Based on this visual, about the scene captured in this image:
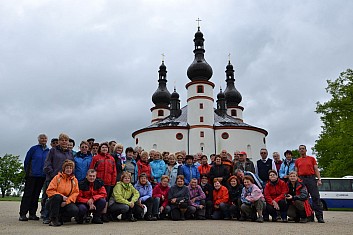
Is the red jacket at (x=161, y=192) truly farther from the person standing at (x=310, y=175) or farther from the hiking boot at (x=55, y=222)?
the person standing at (x=310, y=175)

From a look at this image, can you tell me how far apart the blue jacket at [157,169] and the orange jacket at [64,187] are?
9.25 ft

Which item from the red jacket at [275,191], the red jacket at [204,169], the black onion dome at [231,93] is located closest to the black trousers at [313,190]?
the red jacket at [275,191]

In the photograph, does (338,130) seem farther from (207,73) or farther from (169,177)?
(207,73)

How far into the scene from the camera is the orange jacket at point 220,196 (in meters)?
9.26

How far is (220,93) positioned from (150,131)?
14.4 meters

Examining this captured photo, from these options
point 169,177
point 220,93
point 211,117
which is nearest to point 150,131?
point 211,117

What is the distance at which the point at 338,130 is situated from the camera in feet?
69.6

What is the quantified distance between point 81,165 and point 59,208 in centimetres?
128

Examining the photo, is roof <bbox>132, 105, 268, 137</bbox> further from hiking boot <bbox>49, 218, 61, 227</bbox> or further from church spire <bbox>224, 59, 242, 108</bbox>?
hiking boot <bbox>49, 218, 61, 227</bbox>

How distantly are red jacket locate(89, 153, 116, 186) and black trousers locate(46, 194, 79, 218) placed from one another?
1.02 meters

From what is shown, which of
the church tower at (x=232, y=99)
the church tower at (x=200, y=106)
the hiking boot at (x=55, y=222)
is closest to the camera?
the hiking boot at (x=55, y=222)

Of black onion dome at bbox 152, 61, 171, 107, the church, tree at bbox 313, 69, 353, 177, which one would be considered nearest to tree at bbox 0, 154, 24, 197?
the church

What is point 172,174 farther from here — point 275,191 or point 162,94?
point 162,94

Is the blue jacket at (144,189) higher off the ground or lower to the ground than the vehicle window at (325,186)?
lower
